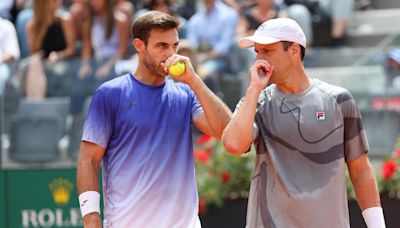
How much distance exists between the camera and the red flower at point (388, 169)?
365 inches

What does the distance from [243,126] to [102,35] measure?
6656mm

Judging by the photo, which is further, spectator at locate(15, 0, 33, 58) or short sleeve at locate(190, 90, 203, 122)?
spectator at locate(15, 0, 33, 58)

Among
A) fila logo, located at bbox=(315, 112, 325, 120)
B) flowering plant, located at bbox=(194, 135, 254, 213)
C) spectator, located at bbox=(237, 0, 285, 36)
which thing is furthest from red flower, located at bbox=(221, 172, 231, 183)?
fila logo, located at bbox=(315, 112, 325, 120)

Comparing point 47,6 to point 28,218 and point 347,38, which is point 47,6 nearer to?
point 28,218

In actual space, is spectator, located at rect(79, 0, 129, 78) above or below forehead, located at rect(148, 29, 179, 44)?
below

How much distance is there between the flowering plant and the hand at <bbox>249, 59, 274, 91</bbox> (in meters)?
4.01

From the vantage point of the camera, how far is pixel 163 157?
588 centimetres

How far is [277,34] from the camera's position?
5488 millimetres

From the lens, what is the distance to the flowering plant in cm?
945

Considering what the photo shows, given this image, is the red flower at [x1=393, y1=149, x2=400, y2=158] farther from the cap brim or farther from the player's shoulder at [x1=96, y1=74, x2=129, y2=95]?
the cap brim

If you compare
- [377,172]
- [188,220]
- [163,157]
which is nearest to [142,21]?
[163,157]

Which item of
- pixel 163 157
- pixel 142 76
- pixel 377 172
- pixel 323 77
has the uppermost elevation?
pixel 142 76

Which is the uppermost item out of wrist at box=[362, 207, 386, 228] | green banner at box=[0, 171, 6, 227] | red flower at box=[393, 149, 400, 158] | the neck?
the neck

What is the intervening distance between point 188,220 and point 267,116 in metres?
0.84
